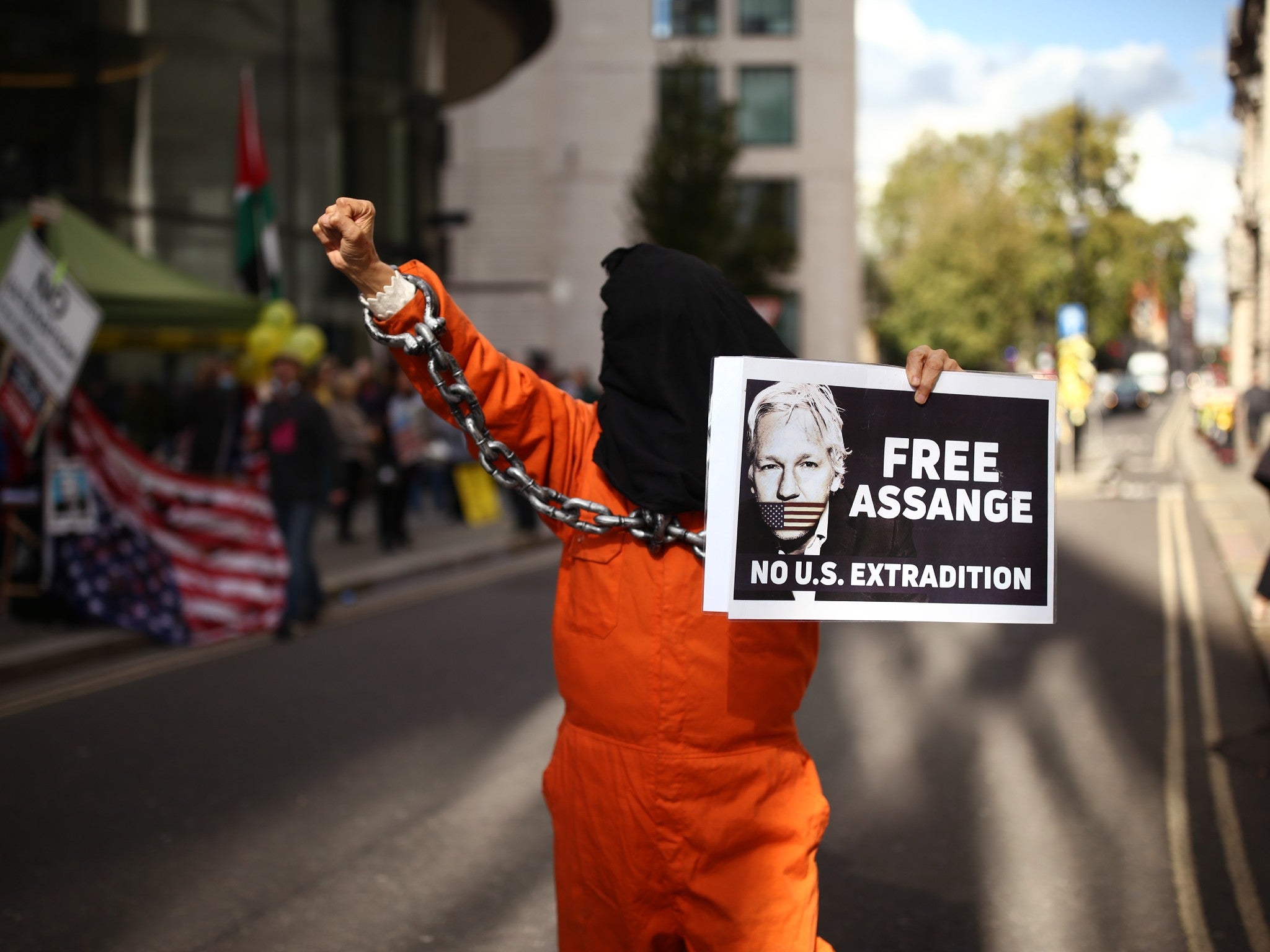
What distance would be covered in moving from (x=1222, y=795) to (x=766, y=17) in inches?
1546

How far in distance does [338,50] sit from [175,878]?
60.1 ft

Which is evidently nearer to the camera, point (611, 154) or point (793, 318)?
point (611, 154)

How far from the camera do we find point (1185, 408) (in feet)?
222

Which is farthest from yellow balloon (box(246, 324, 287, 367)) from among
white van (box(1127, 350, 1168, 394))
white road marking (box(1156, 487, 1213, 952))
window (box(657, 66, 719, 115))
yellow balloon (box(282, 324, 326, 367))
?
white van (box(1127, 350, 1168, 394))

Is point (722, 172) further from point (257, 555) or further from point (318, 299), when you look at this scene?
point (257, 555)

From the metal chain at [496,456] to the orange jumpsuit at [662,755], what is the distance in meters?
0.02

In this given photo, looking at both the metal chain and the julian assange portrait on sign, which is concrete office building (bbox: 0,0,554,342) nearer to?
the metal chain

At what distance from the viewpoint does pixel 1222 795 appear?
5.51 metres

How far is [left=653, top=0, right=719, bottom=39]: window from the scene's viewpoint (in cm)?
4078

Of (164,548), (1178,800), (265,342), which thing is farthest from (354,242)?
(265,342)

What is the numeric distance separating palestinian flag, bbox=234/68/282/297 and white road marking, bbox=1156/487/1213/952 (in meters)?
9.00

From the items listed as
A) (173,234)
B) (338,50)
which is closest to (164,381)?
(173,234)

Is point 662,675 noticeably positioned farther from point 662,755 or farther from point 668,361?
point 668,361

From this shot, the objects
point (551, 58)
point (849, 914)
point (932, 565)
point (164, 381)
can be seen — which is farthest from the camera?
point (551, 58)
